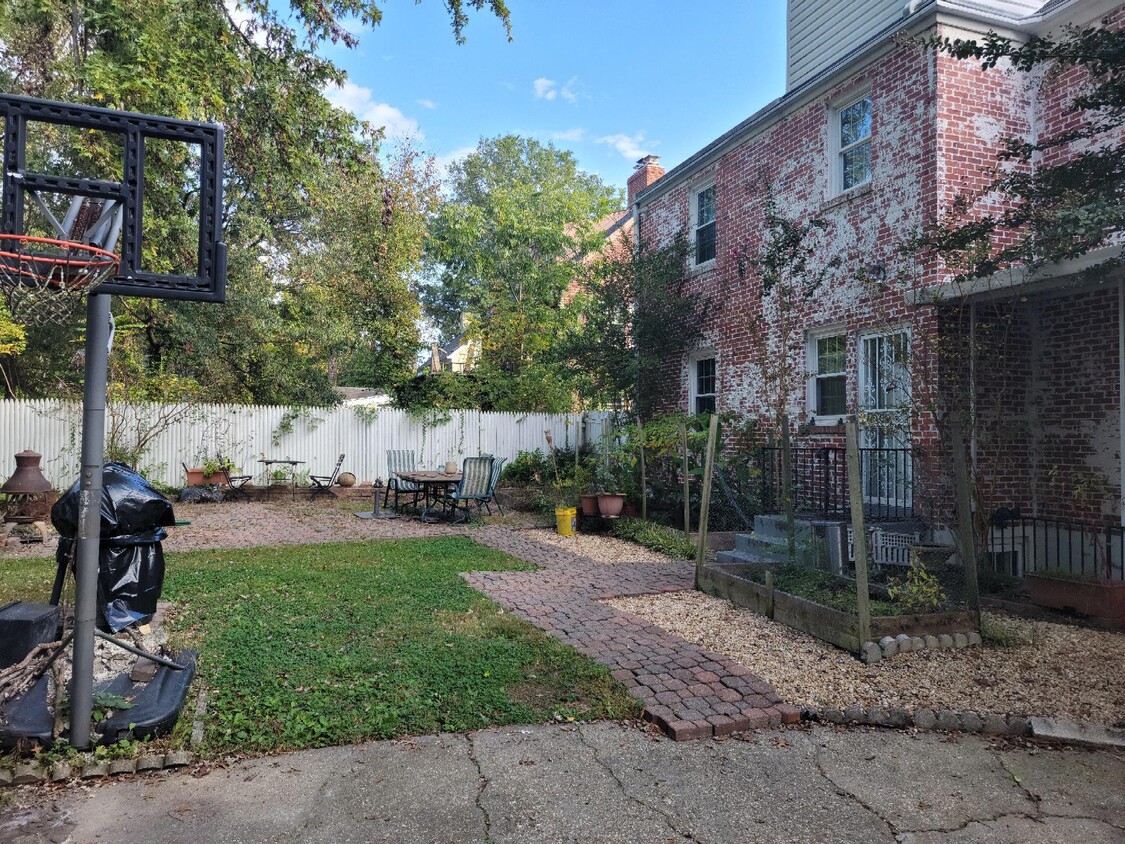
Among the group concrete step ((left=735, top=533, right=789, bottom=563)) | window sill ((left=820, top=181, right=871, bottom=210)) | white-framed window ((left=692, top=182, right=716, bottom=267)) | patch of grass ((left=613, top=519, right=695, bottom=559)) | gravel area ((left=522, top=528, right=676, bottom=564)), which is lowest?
gravel area ((left=522, top=528, right=676, bottom=564))

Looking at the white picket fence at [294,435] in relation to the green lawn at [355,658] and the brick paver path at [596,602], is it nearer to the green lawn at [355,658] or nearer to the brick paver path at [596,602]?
the brick paver path at [596,602]

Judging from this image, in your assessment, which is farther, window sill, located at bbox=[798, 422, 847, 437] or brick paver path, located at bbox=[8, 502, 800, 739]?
window sill, located at bbox=[798, 422, 847, 437]

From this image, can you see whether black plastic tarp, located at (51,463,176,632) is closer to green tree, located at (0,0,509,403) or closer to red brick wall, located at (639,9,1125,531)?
red brick wall, located at (639,9,1125,531)

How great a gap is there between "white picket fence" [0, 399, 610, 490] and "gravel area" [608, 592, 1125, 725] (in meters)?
10.2

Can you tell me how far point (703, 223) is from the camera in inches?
477

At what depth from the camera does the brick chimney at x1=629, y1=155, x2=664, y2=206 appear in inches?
716

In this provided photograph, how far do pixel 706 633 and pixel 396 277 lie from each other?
18142 millimetres

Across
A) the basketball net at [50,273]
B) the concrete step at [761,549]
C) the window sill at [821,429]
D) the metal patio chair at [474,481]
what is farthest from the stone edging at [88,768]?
the metal patio chair at [474,481]

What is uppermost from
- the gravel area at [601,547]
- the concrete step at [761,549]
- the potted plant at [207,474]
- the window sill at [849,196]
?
the window sill at [849,196]

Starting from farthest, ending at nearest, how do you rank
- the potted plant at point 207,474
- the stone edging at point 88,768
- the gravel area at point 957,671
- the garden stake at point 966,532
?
the potted plant at point 207,474 < the garden stake at point 966,532 < the gravel area at point 957,671 < the stone edging at point 88,768

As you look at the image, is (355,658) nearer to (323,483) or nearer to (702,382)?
(702,382)

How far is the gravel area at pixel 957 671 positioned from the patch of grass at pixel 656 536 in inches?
114

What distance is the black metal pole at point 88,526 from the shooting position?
10.5ft

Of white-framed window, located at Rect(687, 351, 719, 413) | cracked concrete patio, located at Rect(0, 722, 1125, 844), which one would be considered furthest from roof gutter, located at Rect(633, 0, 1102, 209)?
cracked concrete patio, located at Rect(0, 722, 1125, 844)
